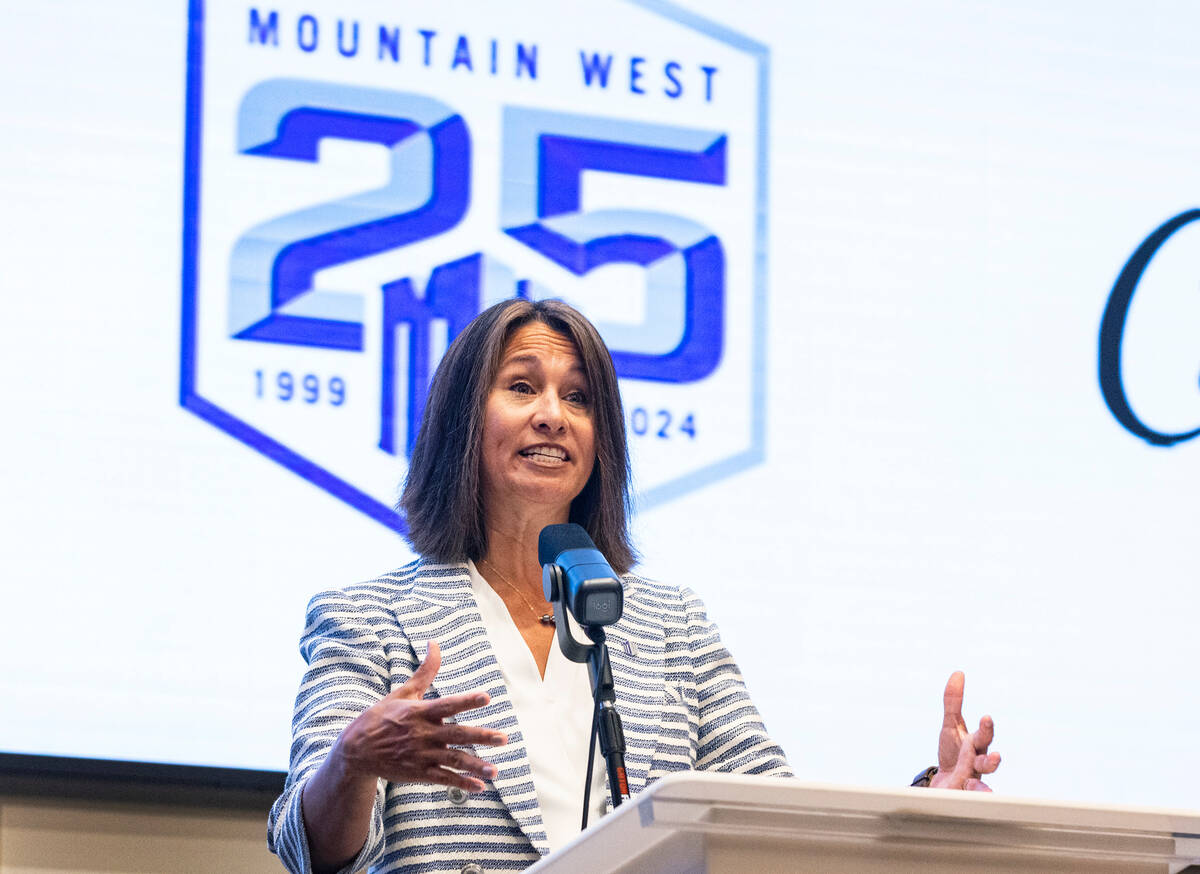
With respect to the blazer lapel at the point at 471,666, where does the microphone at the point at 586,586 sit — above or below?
above

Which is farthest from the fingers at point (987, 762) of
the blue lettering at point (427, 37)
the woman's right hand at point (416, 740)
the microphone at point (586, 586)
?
the blue lettering at point (427, 37)

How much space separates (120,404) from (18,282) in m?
0.26

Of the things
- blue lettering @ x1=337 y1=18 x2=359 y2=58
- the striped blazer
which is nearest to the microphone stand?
the striped blazer

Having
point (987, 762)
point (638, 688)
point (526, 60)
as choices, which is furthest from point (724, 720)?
point (526, 60)

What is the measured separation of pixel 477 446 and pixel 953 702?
77 centimetres

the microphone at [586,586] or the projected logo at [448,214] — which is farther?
the projected logo at [448,214]

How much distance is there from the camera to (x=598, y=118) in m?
2.99

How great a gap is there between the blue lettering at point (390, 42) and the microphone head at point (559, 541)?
134cm

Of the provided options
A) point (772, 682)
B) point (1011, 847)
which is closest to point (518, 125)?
point (772, 682)

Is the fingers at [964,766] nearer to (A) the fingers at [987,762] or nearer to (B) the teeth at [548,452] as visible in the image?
(A) the fingers at [987,762]

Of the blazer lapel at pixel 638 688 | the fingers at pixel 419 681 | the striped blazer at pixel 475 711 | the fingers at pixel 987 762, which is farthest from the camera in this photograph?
the blazer lapel at pixel 638 688

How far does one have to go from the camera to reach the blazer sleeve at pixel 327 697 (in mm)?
1807

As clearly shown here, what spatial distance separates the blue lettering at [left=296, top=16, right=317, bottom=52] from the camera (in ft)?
9.27

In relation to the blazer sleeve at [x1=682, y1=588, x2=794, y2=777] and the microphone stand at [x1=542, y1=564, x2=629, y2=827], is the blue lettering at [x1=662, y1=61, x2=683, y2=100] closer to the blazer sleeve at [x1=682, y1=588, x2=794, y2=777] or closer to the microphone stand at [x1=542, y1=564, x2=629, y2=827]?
the blazer sleeve at [x1=682, y1=588, x2=794, y2=777]
